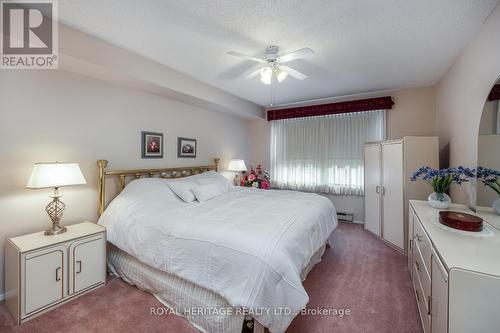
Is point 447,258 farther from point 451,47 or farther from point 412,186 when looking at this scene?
point 451,47

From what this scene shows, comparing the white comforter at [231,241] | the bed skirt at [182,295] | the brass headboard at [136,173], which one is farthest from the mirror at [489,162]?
the brass headboard at [136,173]

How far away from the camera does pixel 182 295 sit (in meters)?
1.77

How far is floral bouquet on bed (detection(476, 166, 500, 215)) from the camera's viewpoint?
1.66m

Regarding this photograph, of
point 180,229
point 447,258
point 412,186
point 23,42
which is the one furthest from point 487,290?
point 23,42

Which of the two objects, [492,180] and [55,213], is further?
[55,213]

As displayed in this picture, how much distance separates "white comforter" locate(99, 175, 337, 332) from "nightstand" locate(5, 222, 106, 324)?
0.81 ft

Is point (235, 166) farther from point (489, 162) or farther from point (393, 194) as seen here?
point (489, 162)

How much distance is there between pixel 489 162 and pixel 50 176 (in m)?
3.69

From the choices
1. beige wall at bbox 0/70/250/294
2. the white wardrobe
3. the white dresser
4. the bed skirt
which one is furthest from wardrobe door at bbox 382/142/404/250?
beige wall at bbox 0/70/250/294

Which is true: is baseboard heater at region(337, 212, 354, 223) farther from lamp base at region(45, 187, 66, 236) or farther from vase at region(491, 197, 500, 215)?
lamp base at region(45, 187, 66, 236)

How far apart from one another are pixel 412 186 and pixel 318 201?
4.33 feet

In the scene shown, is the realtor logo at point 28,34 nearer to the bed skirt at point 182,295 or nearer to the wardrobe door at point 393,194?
the bed skirt at point 182,295

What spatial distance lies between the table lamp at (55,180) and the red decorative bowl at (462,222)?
311cm

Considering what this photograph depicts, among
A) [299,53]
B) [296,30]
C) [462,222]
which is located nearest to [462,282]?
[462,222]
